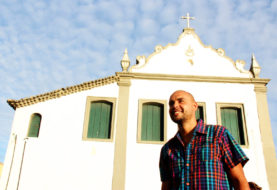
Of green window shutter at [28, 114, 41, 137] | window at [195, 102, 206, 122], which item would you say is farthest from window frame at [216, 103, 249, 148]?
green window shutter at [28, 114, 41, 137]

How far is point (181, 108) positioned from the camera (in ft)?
9.57

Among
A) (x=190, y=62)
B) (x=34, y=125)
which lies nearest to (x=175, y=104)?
(x=34, y=125)

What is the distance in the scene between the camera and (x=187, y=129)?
296 cm

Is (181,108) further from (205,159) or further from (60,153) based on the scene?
(60,153)

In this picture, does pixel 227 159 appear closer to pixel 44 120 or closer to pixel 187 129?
pixel 187 129

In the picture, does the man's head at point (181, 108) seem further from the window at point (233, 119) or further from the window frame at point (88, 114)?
the window at point (233, 119)

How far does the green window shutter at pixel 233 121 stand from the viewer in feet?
40.4

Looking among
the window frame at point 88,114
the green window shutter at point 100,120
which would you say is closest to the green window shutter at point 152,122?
the window frame at point 88,114

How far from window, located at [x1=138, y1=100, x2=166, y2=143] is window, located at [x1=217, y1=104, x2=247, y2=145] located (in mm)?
2716

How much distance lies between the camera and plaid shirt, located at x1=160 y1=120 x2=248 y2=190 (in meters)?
2.50

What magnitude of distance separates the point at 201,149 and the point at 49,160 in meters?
10.3

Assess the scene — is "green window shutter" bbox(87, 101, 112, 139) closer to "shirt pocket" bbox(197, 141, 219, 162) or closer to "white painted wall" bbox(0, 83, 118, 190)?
"white painted wall" bbox(0, 83, 118, 190)

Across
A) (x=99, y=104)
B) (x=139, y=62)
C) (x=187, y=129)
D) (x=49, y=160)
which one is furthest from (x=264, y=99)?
(x=187, y=129)

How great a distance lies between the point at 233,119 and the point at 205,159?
10.8 meters
